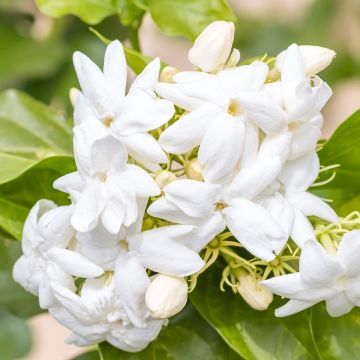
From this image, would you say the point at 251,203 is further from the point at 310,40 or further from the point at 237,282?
the point at 310,40

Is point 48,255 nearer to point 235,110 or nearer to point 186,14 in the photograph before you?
point 235,110

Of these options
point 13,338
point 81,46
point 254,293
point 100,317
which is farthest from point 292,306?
point 81,46

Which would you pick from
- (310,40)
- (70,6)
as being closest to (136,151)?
(70,6)

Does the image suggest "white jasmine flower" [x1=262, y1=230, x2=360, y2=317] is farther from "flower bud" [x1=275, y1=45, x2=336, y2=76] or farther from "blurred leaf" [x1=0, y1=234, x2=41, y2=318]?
"blurred leaf" [x1=0, y1=234, x2=41, y2=318]

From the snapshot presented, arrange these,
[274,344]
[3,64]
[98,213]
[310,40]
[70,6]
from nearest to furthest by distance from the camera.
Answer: [98,213], [274,344], [70,6], [3,64], [310,40]

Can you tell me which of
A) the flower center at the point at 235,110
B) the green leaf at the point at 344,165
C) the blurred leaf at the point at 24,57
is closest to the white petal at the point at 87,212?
the flower center at the point at 235,110
